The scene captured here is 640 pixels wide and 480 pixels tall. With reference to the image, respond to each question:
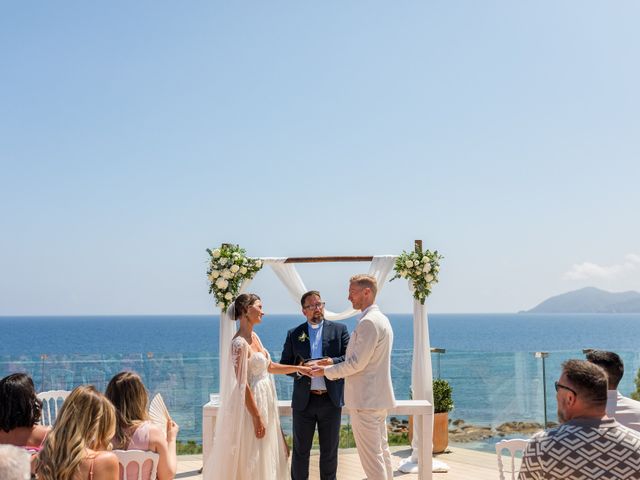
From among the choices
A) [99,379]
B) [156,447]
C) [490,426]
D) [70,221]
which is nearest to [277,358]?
[99,379]

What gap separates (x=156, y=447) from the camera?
3.00m

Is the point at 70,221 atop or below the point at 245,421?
atop

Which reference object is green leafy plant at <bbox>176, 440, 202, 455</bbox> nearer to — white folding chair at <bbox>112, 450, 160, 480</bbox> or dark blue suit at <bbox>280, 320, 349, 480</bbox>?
dark blue suit at <bbox>280, 320, 349, 480</bbox>

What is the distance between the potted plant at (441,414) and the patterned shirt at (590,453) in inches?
202

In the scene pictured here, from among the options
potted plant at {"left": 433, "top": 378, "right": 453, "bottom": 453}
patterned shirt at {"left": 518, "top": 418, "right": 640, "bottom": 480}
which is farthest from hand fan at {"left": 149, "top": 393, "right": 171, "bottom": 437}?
potted plant at {"left": 433, "top": 378, "right": 453, "bottom": 453}

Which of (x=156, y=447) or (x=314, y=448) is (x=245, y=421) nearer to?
(x=156, y=447)

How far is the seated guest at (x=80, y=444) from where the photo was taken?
235cm

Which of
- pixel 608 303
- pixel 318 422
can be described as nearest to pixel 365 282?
pixel 318 422

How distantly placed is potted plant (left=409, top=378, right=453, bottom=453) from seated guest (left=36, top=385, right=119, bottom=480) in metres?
5.40

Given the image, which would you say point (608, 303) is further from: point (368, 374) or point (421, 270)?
point (368, 374)

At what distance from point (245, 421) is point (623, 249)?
206 ft

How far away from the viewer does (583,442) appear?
2.31 meters

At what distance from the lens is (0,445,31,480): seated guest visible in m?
1.96

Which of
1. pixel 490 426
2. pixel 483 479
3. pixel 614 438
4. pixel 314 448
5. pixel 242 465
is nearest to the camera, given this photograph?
pixel 614 438
